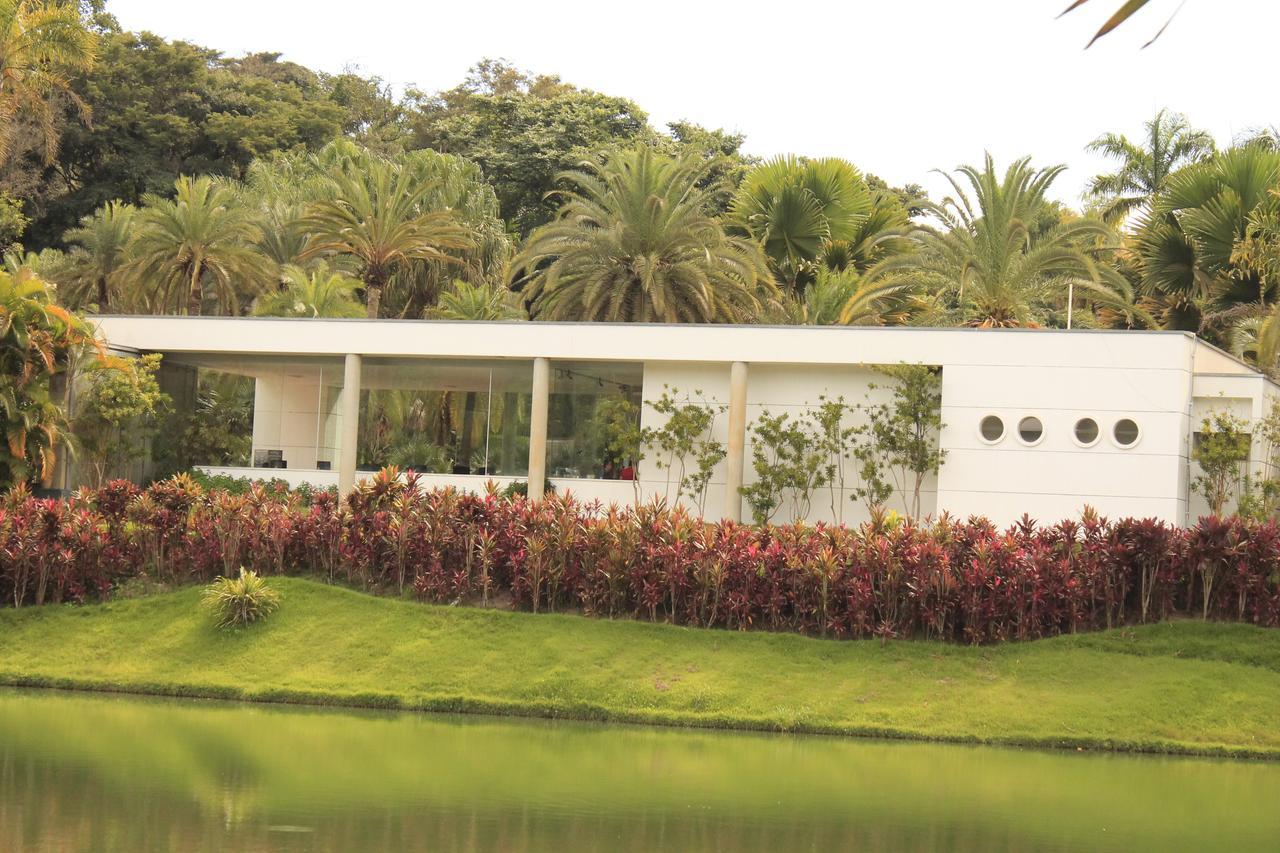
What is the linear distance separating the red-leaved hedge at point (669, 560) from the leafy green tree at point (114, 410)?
6432 millimetres

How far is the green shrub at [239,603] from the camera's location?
1856 centimetres

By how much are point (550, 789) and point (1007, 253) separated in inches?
875

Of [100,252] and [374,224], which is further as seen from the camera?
[100,252]

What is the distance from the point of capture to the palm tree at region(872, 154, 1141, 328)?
101 feet

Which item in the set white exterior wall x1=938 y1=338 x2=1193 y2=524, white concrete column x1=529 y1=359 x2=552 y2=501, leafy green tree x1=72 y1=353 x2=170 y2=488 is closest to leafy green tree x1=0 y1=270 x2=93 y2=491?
leafy green tree x1=72 y1=353 x2=170 y2=488

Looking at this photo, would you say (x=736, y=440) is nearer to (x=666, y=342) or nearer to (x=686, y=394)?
(x=686, y=394)

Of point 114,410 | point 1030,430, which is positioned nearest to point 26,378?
point 114,410

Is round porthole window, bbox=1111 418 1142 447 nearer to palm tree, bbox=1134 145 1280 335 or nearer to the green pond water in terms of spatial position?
palm tree, bbox=1134 145 1280 335

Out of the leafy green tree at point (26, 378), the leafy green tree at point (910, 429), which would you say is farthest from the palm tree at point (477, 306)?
the leafy green tree at point (26, 378)

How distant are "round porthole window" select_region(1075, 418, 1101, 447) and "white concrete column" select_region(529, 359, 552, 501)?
31.9ft

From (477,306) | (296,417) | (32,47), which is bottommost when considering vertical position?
(296,417)

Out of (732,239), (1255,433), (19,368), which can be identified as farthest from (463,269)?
(1255,433)

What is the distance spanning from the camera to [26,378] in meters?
22.9

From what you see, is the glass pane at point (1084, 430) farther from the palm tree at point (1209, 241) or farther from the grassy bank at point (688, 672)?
the grassy bank at point (688, 672)
